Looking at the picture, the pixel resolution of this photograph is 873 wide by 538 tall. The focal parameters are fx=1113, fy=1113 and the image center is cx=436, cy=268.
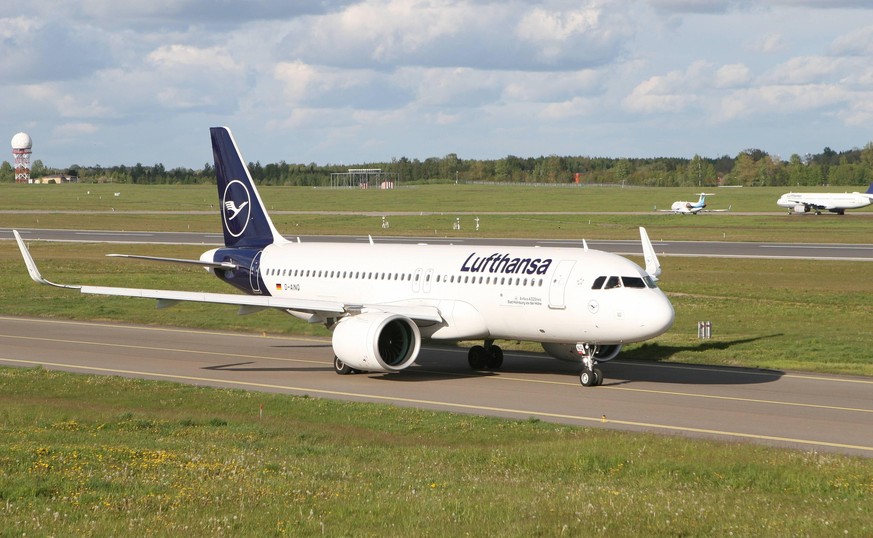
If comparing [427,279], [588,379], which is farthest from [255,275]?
[588,379]

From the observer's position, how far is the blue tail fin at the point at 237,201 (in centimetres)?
4253

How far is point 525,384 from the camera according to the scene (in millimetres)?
32125

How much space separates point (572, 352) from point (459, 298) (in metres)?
3.92

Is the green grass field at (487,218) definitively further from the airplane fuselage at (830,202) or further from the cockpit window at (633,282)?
the cockpit window at (633,282)

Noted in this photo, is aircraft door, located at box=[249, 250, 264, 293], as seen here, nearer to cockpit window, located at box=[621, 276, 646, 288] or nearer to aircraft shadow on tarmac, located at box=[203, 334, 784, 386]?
aircraft shadow on tarmac, located at box=[203, 334, 784, 386]

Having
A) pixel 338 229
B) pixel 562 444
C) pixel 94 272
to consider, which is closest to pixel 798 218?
pixel 338 229

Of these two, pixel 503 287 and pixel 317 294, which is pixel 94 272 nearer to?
pixel 317 294

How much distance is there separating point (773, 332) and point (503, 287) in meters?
13.7

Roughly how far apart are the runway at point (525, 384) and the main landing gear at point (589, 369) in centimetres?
40

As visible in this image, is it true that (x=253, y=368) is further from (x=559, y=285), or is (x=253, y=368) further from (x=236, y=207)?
(x=559, y=285)

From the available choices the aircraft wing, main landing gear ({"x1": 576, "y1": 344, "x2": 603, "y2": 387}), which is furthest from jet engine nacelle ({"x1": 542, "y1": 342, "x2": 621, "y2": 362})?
the aircraft wing

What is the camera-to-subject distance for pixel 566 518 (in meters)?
13.7

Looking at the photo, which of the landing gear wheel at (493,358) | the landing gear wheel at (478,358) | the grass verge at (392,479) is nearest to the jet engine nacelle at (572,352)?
the landing gear wheel at (493,358)

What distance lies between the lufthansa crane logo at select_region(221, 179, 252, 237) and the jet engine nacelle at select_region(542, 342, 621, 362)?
45.9ft
